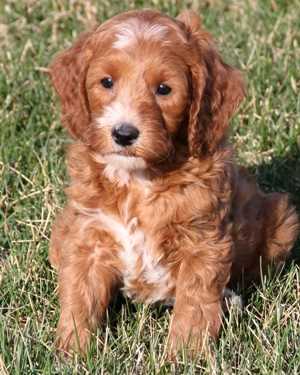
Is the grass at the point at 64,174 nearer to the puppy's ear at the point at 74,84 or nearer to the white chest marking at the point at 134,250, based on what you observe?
the white chest marking at the point at 134,250

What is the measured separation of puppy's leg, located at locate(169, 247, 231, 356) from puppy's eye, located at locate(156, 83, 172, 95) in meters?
0.97

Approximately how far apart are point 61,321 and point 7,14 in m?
5.22

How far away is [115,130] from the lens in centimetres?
598

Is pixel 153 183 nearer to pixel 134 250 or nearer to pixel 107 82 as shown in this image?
pixel 134 250

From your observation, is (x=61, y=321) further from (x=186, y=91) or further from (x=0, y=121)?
(x=0, y=121)

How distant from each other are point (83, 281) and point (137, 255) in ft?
1.20

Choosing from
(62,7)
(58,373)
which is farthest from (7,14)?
(58,373)

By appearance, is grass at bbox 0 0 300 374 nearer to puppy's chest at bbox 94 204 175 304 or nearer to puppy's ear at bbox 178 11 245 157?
puppy's chest at bbox 94 204 175 304

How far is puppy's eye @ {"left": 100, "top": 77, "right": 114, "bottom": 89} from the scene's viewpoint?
20.4 ft

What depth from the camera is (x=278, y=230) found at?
7.41 metres

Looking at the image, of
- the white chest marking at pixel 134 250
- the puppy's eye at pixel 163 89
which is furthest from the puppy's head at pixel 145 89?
the white chest marking at pixel 134 250

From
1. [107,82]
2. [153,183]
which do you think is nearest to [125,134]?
[107,82]

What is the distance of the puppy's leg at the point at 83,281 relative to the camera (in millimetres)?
6531

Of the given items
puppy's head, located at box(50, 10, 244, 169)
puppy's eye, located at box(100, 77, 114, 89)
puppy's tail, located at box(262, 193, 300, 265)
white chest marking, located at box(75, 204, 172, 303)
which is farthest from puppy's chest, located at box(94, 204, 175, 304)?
puppy's tail, located at box(262, 193, 300, 265)
